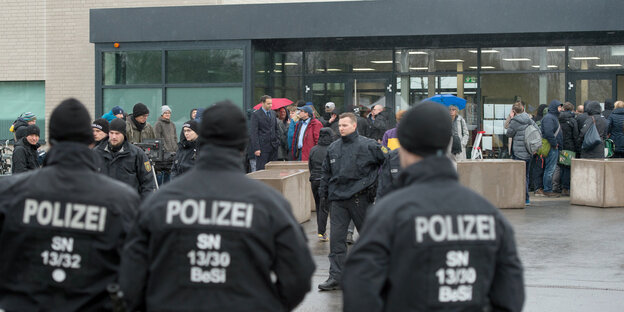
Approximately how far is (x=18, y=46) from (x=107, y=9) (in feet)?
13.6

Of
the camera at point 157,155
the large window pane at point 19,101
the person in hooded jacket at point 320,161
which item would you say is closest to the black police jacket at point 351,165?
the person in hooded jacket at point 320,161

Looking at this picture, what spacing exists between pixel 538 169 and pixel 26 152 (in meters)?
10.8

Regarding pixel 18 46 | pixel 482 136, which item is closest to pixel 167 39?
pixel 18 46

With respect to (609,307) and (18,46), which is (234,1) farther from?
(609,307)

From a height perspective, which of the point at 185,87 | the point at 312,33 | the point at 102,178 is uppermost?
the point at 312,33

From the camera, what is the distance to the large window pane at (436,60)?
1973 centimetres

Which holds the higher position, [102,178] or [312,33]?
[312,33]

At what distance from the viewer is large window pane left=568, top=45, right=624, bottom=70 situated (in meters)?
19.1

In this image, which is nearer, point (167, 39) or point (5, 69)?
point (167, 39)

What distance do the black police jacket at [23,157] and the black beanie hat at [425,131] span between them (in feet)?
27.2

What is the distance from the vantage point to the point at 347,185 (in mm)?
8609

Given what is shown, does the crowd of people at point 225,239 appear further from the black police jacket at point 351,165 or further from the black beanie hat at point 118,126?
the black police jacket at point 351,165

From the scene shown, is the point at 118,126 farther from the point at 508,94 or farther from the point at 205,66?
the point at 508,94

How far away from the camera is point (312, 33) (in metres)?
19.3
